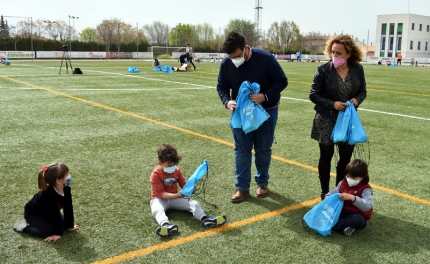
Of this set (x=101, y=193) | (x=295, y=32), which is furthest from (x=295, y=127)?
(x=295, y=32)

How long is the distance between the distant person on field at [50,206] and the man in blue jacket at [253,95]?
1.73 metres

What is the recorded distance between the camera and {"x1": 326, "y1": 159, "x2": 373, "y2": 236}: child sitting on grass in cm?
355

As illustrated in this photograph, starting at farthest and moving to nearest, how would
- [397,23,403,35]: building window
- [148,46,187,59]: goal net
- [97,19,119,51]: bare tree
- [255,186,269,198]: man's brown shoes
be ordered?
[397,23,403,35]: building window, [97,19,119,51]: bare tree, [148,46,187,59]: goal net, [255,186,269,198]: man's brown shoes

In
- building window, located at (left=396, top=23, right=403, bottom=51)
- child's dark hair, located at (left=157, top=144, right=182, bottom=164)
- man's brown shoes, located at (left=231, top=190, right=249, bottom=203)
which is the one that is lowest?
man's brown shoes, located at (left=231, top=190, right=249, bottom=203)

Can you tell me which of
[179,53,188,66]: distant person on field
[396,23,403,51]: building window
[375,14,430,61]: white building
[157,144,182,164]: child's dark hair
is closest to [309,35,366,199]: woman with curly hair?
[157,144,182,164]: child's dark hair

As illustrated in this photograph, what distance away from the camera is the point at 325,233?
354 centimetres

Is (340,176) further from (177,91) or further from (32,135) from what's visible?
(177,91)

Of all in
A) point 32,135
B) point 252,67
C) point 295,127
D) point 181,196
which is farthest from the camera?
point 295,127

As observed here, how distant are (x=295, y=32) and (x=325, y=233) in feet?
300

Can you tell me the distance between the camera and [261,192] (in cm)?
451

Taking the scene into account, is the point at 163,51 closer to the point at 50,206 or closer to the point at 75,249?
the point at 50,206

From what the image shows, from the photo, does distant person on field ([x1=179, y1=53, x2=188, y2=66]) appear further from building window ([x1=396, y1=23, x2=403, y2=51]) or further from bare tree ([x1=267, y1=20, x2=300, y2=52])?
building window ([x1=396, y1=23, x2=403, y2=51])

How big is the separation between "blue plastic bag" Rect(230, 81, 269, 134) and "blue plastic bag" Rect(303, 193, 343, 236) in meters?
1.01

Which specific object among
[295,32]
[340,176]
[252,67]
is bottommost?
[340,176]
